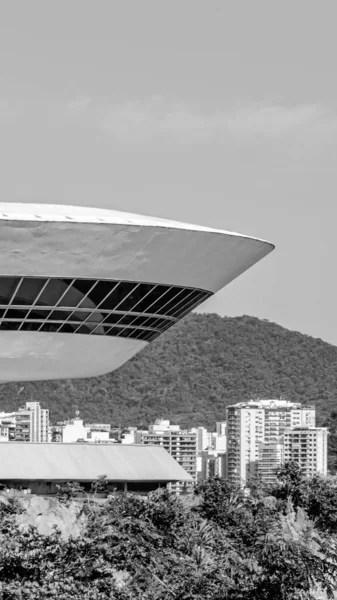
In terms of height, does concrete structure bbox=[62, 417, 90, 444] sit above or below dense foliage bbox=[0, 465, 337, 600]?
above

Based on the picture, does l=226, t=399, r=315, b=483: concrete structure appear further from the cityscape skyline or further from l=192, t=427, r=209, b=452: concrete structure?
l=192, t=427, r=209, b=452: concrete structure

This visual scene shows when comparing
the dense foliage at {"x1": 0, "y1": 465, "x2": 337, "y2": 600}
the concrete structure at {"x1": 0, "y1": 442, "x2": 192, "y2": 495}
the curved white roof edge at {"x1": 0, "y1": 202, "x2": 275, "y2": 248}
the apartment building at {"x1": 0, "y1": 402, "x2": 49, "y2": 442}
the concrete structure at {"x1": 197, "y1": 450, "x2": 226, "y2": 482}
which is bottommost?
the dense foliage at {"x1": 0, "y1": 465, "x2": 337, "y2": 600}

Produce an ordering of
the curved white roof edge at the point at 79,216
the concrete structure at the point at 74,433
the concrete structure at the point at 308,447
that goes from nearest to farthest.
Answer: the curved white roof edge at the point at 79,216
the concrete structure at the point at 74,433
the concrete structure at the point at 308,447

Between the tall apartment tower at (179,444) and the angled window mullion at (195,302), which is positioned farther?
the tall apartment tower at (179,444)

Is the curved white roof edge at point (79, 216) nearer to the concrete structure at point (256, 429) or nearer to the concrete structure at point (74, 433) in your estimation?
the concrete structure at point (74, 433)

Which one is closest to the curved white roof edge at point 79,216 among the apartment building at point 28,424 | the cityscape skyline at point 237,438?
the cityscape skyline at point 237,438

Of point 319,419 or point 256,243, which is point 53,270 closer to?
point 256,243

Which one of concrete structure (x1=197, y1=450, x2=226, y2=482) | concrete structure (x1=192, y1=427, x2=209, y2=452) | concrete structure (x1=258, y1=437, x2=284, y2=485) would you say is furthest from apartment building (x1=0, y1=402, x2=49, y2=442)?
concrete structure (x1=192, y1=427, x2=209, y2=452)
